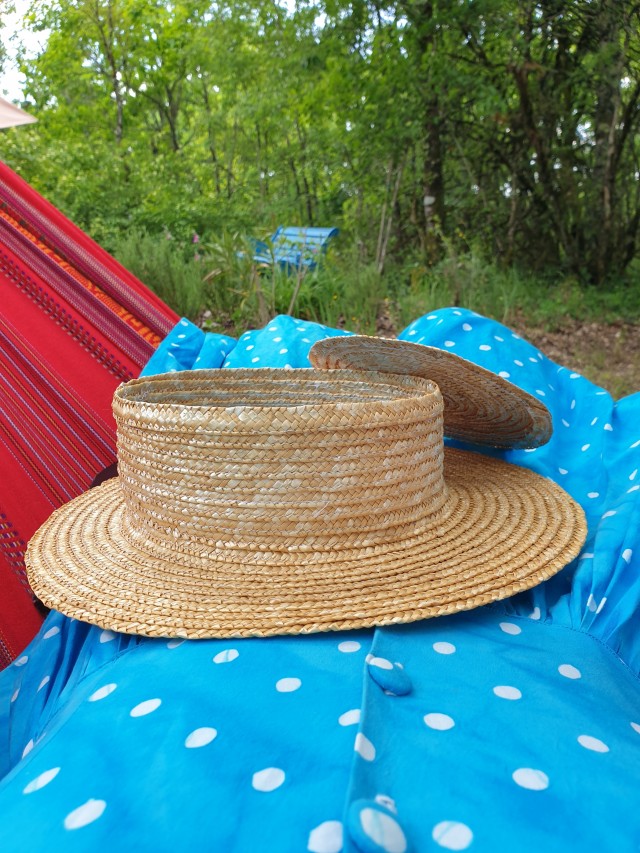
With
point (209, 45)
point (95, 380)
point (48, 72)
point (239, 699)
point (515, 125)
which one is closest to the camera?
point (239, 699)

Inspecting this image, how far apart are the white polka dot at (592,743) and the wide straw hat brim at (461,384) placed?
1.55ft

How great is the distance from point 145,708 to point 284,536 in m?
0.24

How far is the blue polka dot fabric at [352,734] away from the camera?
417mm

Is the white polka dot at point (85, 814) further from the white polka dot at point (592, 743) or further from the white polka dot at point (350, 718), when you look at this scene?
the white polka dot at point (592, 743)

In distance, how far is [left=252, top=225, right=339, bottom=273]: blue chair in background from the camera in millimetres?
3145

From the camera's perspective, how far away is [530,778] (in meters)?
0.46

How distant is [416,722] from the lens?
1.67ft

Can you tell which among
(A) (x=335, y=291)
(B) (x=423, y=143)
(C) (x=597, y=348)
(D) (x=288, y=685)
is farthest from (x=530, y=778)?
(B) (x=423, y=143)

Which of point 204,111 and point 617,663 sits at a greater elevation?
point 204,111

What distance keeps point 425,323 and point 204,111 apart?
7445mm

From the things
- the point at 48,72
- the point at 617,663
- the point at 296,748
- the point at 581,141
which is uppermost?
the point at 48,72

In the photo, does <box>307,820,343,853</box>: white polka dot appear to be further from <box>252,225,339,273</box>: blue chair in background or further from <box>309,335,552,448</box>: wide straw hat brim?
<box>252,225,339,273</box>: blue chair in background

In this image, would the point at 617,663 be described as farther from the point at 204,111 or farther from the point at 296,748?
the point at 204,111

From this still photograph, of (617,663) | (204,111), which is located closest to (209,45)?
(204,111)
